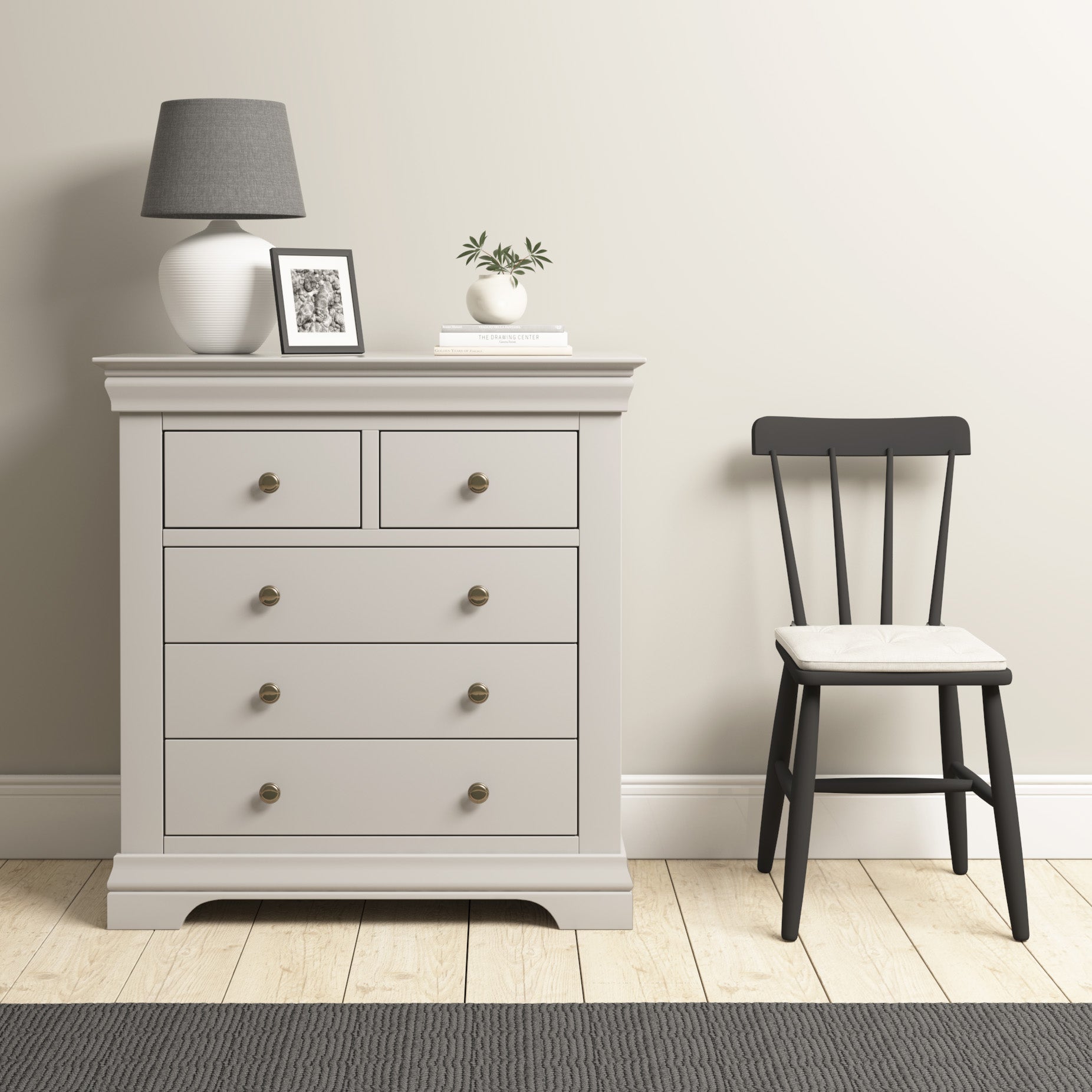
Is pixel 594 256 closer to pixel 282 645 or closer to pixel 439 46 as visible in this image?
pixel 439 46

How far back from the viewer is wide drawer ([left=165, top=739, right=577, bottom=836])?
215 cm

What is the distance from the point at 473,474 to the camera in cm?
211

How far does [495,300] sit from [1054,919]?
1.60m

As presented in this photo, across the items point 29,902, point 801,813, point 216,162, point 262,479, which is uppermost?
point 216,162

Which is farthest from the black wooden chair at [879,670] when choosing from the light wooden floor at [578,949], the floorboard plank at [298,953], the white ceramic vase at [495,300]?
the floorboard plank at [298,953]

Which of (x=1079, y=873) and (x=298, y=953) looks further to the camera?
(x=1079, y=873)

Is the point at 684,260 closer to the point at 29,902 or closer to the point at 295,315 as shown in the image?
the point at 295,315

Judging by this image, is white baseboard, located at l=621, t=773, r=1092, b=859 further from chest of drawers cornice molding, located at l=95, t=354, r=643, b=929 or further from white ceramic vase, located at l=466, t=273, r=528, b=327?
white ceramic vase, located at l=466, t=273, r=528, b=327

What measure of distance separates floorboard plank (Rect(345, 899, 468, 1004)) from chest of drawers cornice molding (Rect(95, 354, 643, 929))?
8cm

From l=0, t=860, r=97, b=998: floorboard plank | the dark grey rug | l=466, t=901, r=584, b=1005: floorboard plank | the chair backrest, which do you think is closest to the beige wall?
the chair backrest

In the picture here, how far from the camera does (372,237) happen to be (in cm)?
246

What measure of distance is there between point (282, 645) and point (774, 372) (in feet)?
3.88

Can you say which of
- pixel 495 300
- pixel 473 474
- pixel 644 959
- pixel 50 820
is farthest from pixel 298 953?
pixel 495 300

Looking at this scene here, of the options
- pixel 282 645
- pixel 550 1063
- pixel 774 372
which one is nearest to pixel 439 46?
pixel 774 372
